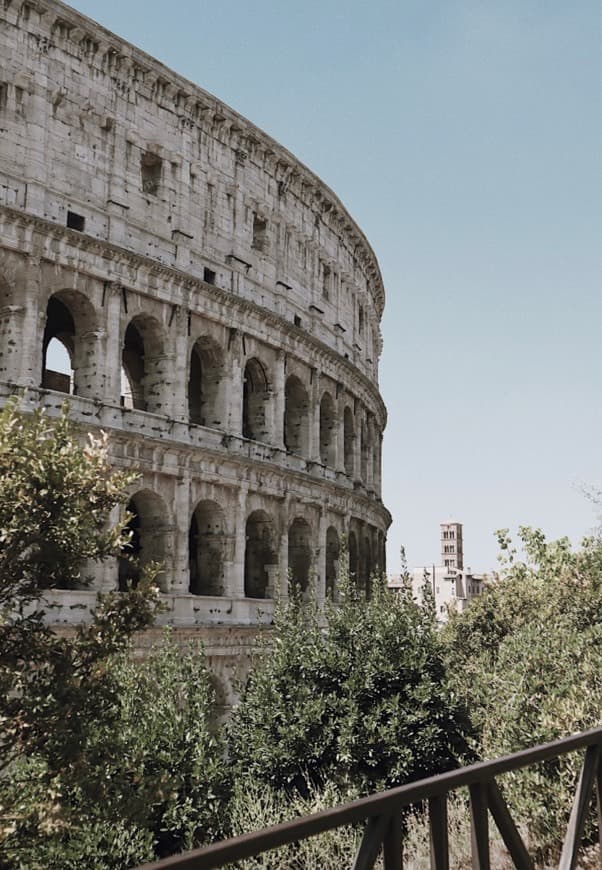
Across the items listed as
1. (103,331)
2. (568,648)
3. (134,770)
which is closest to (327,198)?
(103,331)

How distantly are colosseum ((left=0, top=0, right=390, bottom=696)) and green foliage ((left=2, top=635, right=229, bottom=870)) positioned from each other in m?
3.19

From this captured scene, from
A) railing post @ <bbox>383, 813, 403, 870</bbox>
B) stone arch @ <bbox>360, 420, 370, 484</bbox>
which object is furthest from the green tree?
stone arch @ <bbox>360, 420, 370, 484</bbox>

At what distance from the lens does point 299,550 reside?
1029 inches

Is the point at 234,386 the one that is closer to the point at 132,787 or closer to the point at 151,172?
the point at 151,172

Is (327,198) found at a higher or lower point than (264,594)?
higher

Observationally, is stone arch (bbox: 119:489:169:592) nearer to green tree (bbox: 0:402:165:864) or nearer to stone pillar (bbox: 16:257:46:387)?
stone pillar (bbox: 16:257:46:387)

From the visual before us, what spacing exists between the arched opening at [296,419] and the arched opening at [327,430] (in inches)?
62.3

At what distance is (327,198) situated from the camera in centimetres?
2798

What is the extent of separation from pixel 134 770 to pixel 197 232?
1406cm

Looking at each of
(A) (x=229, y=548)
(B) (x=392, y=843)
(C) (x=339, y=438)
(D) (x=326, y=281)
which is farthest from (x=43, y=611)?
(D) (x=326, y=281)

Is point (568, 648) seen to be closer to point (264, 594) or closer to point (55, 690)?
point (55, 690)

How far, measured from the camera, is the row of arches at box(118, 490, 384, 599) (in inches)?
821

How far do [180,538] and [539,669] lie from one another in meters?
9.05

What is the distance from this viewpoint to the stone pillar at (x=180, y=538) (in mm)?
20516
